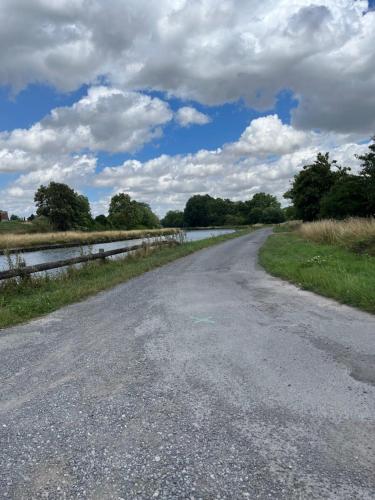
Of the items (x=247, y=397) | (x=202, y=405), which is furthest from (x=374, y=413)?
(x=202, y=405)

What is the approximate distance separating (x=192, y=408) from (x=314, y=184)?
41.4 metres

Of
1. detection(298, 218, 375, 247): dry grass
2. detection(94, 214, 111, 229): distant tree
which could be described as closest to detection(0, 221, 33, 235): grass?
detection(94, 214, 111, 229): distant tree

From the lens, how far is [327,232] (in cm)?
2106

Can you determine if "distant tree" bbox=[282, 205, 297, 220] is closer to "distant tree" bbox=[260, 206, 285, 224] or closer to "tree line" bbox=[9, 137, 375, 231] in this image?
"tree line" bbox=[9, 137, 375, 231]

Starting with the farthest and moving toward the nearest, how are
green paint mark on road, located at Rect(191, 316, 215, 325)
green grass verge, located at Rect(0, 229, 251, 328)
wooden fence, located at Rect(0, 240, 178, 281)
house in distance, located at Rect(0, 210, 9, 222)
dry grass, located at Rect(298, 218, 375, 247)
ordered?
house in distance, located at Rect(0, 210, 9, 222)
dry grass, located at Rect(298, 218, 375, 247)
wooden fence, located at Rect(0, 240, 178, 281)
green grass verge, located at Rect(0, 229, 251, 328)
green paint mark on road, located at Rect(191, 316, 215, 325)

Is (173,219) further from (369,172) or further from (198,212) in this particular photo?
(369,172)

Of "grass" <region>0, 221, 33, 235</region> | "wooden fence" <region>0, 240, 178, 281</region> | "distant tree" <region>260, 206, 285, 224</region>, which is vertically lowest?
"wooden fence" <region>0, 240, 178, 281</region>

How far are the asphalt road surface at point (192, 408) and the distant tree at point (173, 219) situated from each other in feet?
521

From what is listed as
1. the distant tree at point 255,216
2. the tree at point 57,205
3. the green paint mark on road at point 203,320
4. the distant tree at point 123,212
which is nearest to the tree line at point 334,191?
the green paint mark on road at point 203,320

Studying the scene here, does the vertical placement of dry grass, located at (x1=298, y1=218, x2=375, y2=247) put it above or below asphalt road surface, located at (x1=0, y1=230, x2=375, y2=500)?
above

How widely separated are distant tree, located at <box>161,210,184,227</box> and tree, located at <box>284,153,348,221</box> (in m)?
122

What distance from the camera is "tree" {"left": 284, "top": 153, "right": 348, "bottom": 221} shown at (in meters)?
40.7

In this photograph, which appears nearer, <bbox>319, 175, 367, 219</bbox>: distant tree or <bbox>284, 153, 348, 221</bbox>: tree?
<bbox>319, 175, 367, 219</bbox>: distant tree

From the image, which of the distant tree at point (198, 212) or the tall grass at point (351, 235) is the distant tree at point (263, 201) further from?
the tall grass at point (351, 235)
